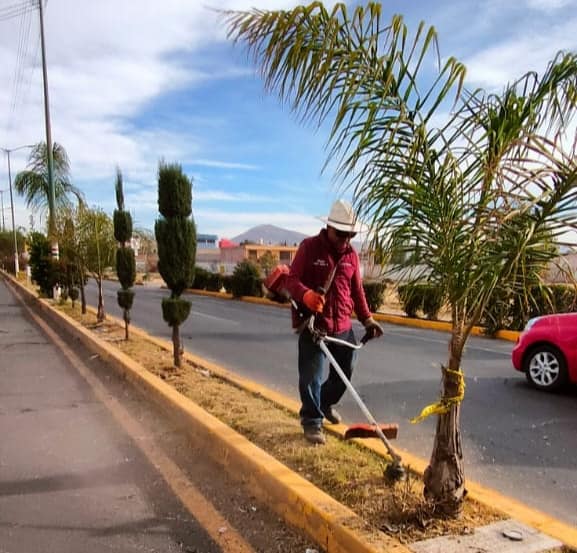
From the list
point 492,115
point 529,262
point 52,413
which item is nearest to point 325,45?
point 492,115

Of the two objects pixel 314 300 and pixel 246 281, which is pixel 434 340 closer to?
pixel 314 300

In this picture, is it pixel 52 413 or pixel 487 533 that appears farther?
pixel 52 413

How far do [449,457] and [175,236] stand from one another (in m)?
5.16

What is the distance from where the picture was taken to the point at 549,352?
22.3ft

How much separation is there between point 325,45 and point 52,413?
4.75 metres

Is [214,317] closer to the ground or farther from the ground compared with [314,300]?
closer to the ground

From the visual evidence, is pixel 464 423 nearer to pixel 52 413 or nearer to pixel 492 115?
pixel 492 115

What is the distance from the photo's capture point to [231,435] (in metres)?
4.32

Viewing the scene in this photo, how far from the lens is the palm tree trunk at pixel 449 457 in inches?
114

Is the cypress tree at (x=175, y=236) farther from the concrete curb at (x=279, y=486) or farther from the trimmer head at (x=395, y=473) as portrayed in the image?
the trimmer head at (x=395, y=473)

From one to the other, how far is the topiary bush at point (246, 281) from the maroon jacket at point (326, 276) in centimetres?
2053

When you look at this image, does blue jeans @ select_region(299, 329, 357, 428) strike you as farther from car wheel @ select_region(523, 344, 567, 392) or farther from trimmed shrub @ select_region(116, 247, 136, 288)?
trimmed shrub @ select_region(116, 247, 136, 288)

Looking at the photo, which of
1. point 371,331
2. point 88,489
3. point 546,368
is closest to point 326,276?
point 371,331

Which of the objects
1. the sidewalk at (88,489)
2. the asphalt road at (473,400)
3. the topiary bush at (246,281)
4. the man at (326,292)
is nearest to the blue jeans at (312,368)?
the man at (326,292)
